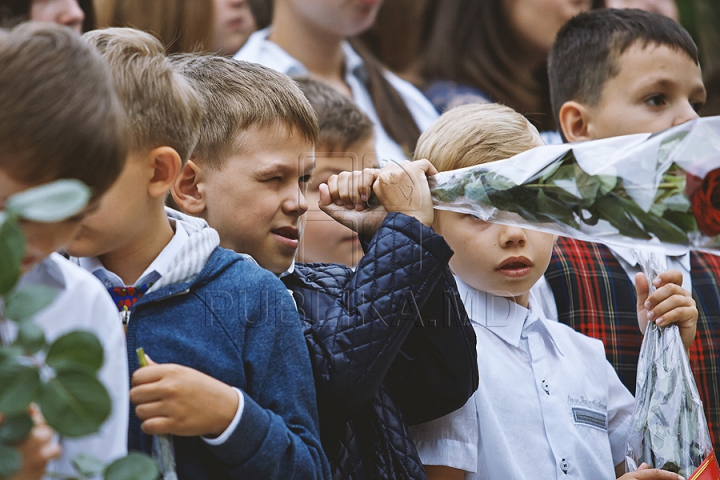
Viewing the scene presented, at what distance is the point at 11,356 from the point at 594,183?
1069 mm

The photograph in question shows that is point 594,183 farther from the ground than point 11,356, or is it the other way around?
point 594,183

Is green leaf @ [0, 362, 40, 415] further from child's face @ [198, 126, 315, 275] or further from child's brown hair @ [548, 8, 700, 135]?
child's brown hair @ [548, 8, 700, 135]

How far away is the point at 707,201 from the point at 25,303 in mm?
1091

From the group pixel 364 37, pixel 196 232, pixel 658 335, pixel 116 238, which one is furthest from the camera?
pixel 364 37

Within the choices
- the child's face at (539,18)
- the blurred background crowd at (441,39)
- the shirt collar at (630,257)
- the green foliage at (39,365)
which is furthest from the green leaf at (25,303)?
the child's face at (539,18)

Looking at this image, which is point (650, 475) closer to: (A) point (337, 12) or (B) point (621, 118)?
(B) point (621, 118)

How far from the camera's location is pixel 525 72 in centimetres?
398

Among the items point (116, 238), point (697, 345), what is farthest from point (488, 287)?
point (116, 238)

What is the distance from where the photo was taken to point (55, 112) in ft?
3.88

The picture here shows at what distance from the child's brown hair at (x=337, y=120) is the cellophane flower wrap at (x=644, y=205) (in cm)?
105

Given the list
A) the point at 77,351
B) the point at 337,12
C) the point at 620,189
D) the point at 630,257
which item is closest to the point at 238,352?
the point at 77,351

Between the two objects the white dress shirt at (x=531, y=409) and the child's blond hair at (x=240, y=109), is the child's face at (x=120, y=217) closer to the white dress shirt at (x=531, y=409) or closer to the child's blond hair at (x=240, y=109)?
the child's blond hair at (x=240, y=109)

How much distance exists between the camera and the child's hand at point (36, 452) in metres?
1.06

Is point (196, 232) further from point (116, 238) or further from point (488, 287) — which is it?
point (488, 287)
